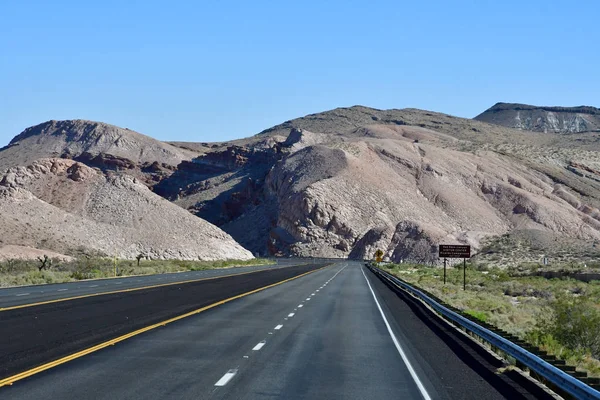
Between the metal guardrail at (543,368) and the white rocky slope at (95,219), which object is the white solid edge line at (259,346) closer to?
the metal guardrail at (543,368)

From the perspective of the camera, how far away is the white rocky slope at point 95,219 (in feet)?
255

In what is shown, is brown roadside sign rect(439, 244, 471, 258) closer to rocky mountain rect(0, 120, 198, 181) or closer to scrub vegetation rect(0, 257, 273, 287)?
scrub vegetation rect(0, 257, 273, 287)

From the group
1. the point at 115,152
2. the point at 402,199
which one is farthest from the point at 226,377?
the point at 115,152

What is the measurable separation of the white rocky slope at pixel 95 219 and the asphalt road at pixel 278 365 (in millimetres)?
57638

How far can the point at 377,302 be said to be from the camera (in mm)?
29938

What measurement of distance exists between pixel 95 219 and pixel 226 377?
3195 inches

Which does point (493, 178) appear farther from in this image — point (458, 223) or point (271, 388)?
point (271, 388)

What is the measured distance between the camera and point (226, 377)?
11.0 metres

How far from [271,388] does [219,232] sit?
91.1m

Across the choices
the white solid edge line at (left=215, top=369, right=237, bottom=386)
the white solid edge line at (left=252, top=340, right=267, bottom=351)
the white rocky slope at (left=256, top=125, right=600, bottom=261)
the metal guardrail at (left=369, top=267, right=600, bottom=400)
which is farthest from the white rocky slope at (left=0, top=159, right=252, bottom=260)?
the white solid edge line at (left=215, top=369, right=237, bottom=386)

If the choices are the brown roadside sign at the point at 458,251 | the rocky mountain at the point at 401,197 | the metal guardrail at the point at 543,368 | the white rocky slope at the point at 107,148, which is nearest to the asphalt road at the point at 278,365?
the metal guardrail at the point at 543,368

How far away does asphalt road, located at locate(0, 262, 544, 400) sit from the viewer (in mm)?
10000

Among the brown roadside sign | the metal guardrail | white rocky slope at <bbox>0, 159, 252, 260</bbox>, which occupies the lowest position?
the metal guardrail

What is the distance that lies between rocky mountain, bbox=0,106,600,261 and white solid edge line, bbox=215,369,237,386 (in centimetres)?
8953
